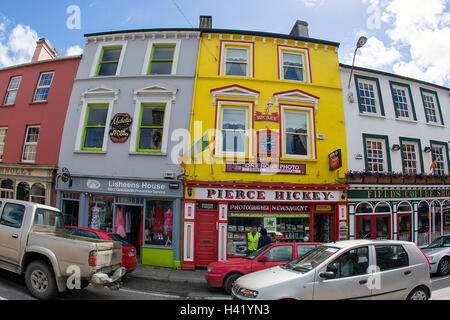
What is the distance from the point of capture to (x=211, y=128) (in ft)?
34.9

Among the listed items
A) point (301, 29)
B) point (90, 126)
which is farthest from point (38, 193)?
point (301, 29)

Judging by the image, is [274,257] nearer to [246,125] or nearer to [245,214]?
[245,214]

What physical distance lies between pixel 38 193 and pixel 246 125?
11.2m

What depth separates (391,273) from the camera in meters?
4.62

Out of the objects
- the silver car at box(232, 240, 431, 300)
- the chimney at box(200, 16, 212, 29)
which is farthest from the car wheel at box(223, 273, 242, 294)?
the chimney at box(200, 16, 212, 29)

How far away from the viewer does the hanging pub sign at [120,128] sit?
10.7 m

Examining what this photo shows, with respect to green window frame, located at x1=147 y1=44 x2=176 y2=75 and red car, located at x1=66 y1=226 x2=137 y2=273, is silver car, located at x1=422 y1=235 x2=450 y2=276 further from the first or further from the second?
green window frame, located at x1=147 y1=44 x2=176 y2=75

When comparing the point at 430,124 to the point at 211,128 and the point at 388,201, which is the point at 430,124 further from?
the point at 211,128

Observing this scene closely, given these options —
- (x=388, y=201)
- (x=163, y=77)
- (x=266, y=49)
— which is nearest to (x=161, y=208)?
(x=163, y=77)

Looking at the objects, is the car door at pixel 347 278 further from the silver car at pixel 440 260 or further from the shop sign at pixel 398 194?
the shop sign at pixel 398 194

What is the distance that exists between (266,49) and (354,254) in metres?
10.7

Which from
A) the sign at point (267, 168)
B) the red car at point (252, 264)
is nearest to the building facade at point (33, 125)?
the sign at point (267, 168)

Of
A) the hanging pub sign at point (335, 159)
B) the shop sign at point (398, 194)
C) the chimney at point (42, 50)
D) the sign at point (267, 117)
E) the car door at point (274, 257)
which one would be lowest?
the car door at point (274, 257)

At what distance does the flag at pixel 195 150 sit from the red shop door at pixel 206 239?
2.40 m
